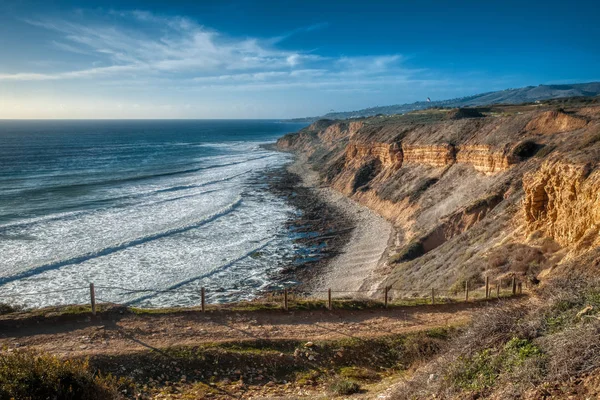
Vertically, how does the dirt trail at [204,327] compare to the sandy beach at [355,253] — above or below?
above

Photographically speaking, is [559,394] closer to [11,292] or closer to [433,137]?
[11,292]

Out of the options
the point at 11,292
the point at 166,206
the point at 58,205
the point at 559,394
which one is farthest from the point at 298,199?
the point at 559,394

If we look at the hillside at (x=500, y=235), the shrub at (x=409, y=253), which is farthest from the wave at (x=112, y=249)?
the shrub at (x=409, y=253)

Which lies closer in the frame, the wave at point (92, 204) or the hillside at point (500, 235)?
the hillside at point (500, 235)

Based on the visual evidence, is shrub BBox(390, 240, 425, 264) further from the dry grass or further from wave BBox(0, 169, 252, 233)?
wave BBox(0, 169, 252, 233)

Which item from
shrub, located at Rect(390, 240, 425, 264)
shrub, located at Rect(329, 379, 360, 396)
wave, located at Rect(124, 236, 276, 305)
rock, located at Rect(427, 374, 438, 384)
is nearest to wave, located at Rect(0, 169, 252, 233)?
wave, located at Rect(124, 236, 276, 305)

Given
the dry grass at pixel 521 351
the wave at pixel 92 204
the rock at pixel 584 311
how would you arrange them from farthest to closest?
the wave at pixel 92 204 → the rock at pixel 584 311 → the dry grass at pixel 521 351

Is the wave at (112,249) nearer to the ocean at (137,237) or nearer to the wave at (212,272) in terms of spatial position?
the ocean at (137,237)
